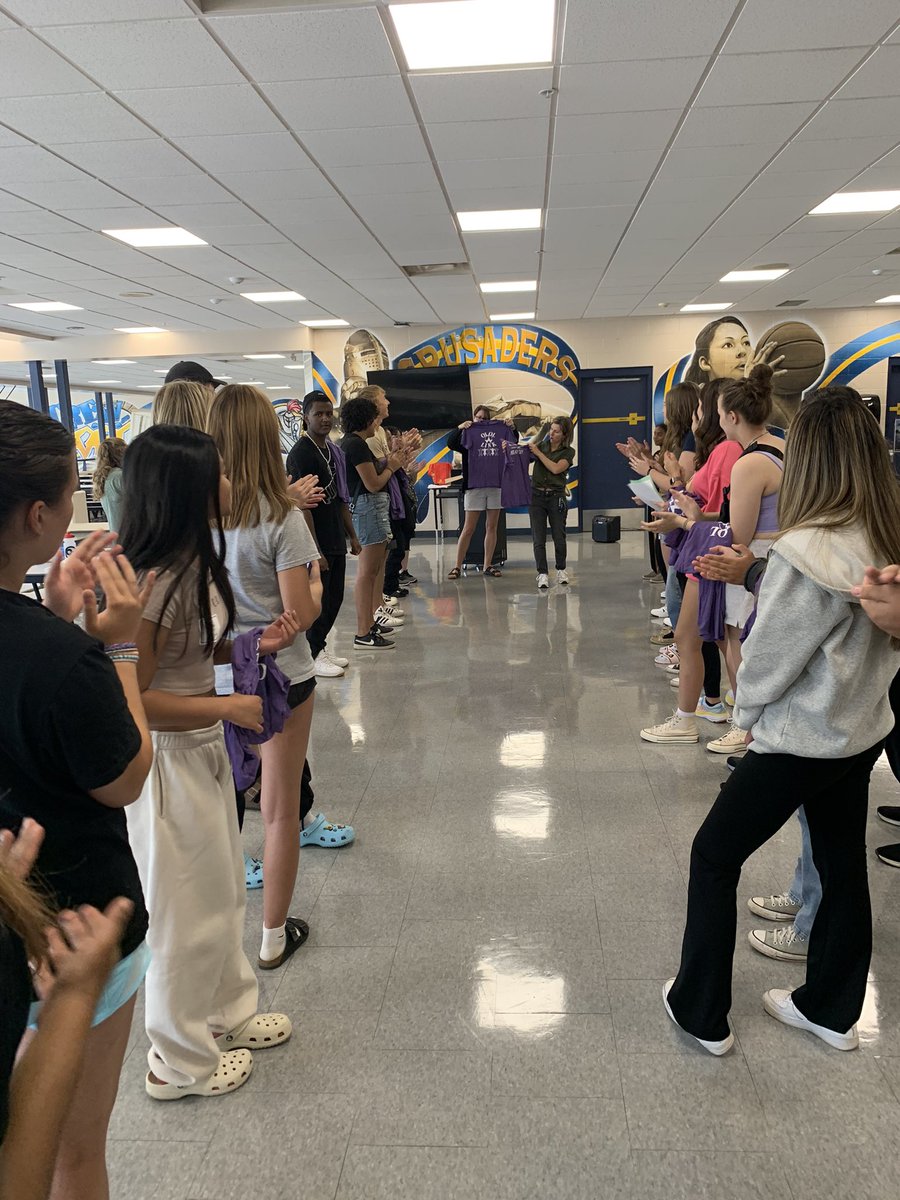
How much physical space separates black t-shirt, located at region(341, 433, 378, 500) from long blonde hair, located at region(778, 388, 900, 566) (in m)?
4.12

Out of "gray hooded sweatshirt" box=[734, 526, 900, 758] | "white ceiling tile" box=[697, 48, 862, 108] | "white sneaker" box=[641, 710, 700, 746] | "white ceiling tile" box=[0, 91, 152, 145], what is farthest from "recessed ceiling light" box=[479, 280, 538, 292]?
"gray hooded sweatshirt" box=[734, 526, 900, 758]

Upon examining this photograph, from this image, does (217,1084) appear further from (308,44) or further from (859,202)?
(859,202)

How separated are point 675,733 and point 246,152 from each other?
4061 mm

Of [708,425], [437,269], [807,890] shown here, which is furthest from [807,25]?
[437,269]

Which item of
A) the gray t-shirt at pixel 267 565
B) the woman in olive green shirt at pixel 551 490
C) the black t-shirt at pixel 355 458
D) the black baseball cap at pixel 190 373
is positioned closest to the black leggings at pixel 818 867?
the gray t-shirt at pixel 267 565

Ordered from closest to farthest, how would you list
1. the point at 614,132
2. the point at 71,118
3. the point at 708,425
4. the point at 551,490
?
1. the point at 708,425
2. the point at 71,118
3. the point at 614,132
4. the point at 551,490

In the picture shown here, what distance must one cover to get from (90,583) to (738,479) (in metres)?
2.34

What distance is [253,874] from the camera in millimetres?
2691

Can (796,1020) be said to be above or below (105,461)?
below

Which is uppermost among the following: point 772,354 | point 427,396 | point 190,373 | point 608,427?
point 772,354

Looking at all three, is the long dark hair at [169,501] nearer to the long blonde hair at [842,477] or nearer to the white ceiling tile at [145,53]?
the long blonde hair at [842,477]

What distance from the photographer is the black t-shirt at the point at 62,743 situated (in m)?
0.99

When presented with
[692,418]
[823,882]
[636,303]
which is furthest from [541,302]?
[823,882]

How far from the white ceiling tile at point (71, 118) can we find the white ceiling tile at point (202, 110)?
0.12 m
